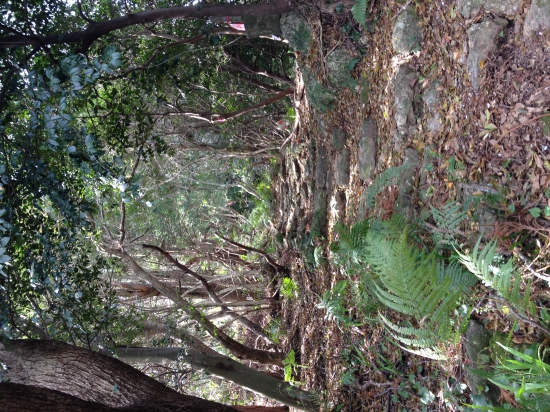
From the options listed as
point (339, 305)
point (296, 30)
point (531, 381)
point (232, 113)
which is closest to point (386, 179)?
point (339, 305)

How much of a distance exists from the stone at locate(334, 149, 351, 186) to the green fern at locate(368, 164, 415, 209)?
3.23ft

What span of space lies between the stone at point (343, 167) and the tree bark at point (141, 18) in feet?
5.42

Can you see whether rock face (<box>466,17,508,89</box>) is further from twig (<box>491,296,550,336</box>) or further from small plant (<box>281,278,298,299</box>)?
small plant (<box>281,278,298,299</box>)

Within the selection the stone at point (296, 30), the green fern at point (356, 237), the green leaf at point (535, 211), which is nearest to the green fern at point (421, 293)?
the green leaf at point (535, 211)

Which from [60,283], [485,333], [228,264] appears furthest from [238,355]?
[485,333]

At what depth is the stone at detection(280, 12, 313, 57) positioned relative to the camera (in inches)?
207

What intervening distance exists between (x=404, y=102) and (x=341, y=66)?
1303 millimetres

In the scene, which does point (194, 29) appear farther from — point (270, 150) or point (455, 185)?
point (455, 185)

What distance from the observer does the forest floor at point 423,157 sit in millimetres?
2754

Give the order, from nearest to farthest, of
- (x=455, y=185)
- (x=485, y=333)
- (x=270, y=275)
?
(x=485, y=333)
(x=455, y=185)
(x=270, y=275)

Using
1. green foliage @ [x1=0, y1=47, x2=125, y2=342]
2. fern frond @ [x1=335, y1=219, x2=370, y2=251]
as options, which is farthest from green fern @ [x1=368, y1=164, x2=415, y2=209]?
green foliage @ [x1=0, y1=47, x2=125, y2=342]

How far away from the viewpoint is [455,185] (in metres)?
3.28

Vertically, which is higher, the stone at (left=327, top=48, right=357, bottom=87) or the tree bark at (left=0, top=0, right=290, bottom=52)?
the tree bark at (left=0, top=0, right=290, bottom=52)

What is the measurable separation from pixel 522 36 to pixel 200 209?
742 cm
